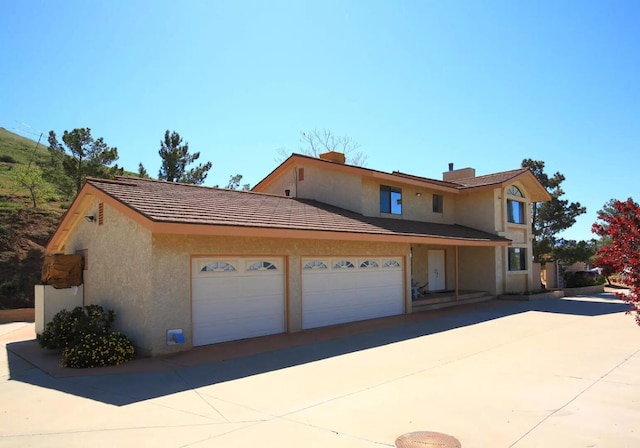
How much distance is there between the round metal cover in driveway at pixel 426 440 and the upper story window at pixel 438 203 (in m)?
18.4

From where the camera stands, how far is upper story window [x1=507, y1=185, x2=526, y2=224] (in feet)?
80.7

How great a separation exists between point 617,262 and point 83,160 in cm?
2587

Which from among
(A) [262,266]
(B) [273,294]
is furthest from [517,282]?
(A) [262,266]

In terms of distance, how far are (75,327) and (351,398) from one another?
273 inches

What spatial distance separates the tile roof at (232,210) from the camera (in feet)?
35.2

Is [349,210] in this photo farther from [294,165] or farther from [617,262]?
[617,262]

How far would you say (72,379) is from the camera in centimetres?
851

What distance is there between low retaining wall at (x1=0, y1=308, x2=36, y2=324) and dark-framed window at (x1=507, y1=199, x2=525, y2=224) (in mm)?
22553

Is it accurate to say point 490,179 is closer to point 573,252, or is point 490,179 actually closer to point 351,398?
point 573,252

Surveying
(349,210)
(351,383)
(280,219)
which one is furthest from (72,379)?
(349,210)

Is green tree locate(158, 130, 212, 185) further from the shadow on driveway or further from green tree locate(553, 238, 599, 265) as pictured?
green tree locate(553, 238, 599, 265)

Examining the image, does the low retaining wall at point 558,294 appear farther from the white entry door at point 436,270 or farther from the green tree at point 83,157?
the green tree at point 83,157

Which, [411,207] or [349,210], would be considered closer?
[349,210]

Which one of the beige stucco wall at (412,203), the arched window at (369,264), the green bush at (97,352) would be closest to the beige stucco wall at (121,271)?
the green bush at (97,352)
